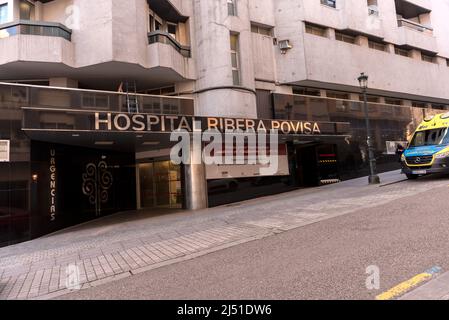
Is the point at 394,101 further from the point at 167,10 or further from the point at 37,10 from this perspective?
the point at 37,10

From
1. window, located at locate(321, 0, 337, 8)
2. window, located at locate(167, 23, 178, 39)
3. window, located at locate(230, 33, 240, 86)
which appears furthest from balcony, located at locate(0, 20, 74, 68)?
window, located at locate(321, 0, 337, 8)

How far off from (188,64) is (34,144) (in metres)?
8.41

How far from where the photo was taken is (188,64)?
16141 mm

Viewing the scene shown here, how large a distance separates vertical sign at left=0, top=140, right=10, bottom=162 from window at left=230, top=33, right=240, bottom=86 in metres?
10.4

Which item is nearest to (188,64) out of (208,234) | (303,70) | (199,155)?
(199,155)

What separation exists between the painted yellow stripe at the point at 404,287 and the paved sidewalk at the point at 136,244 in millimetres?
3540

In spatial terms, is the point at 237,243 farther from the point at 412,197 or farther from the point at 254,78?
the point at 254,78

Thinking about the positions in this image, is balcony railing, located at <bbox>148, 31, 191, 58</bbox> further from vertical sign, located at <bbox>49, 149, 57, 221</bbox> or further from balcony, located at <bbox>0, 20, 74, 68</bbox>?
vertical sign, located at <bbox>49, 149, 57, 221</bbox>

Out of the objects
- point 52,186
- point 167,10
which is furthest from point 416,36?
point 52,186

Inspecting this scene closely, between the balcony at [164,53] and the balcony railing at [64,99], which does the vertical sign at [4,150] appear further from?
the balcony at [164,53]

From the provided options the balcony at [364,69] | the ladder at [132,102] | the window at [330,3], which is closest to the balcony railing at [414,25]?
the balcony at [364,69]

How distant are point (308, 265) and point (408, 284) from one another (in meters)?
1.43

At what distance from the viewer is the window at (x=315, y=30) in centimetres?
1962

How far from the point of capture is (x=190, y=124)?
1209 centimetres
